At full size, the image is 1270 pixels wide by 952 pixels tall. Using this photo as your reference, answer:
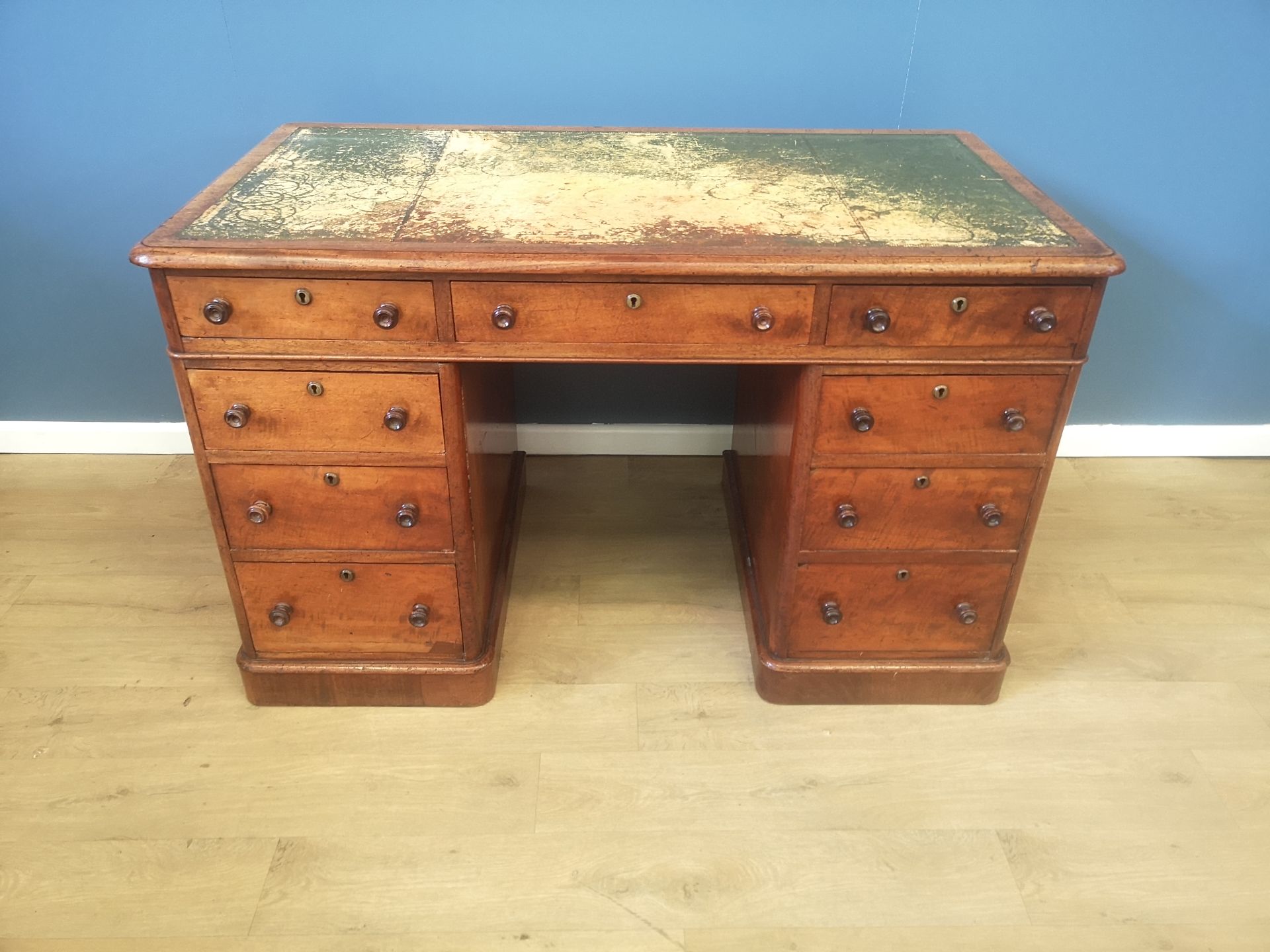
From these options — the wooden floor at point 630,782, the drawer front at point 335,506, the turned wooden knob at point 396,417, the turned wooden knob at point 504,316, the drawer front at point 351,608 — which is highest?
the turned wooden knob at point 504,316

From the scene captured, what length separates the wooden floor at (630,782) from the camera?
4.46ft

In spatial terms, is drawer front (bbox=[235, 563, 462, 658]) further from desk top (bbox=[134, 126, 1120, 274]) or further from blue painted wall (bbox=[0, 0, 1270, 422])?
blue painted wall (bbox=[0, 0, 1270, 422])

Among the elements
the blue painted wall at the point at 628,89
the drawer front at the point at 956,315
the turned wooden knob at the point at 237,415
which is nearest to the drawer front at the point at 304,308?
the turned wooden knob at the point at 237,415

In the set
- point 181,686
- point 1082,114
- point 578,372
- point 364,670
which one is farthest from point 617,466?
point 1082,114

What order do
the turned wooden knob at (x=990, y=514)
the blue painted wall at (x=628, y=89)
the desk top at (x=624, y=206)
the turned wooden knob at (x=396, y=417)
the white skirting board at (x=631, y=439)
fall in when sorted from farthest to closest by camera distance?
the white skirting board at (x=631, y=439) → the blue painted wall at (x=628, y=89) → the turned wooden knob at (x=990, y=514) → the turned wooden knob at (x=396, y=417) → the desk top at (x=624, y=206)

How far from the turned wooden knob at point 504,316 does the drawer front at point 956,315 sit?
0.46 m

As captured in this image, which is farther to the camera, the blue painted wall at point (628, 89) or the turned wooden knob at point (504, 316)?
the blue painted wall at point (628, 89)

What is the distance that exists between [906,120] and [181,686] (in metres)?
1.89

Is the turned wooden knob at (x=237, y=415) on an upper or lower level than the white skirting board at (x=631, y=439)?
upper

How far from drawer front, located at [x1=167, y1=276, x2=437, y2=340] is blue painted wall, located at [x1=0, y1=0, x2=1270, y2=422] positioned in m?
0.86

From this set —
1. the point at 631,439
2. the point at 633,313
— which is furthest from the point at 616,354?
the point at 631,439

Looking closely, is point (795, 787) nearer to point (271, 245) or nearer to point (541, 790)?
point (541, 790)

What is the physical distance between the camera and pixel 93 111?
1.98 meters

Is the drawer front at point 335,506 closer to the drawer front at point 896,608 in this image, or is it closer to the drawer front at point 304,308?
the drawer front at point 304,308
